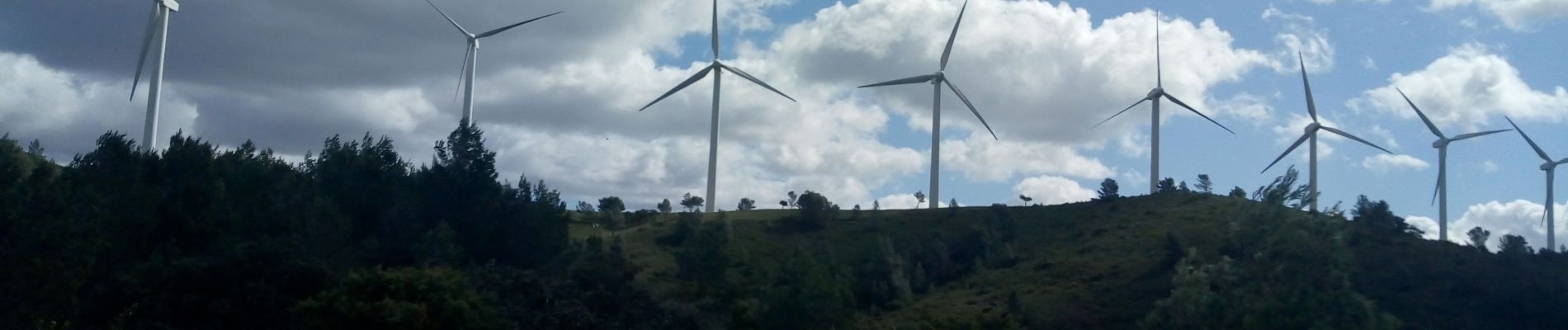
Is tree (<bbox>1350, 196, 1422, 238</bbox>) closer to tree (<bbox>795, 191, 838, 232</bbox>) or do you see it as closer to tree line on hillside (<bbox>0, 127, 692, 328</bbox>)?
tree (<bbox>795, 191, 838, 232</bbox>)

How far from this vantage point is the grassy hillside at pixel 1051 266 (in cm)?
6606

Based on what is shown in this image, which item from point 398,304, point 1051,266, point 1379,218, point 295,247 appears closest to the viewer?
point 398,304

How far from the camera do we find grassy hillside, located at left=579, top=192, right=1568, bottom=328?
6606cm

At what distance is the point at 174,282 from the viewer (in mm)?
41312

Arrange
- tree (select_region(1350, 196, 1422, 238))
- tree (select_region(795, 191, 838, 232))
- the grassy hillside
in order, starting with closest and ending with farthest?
the grassy hillside
tree (select_region(1350, 196, 1422, 238))
tree (select_region(795, 191, 838, 232))

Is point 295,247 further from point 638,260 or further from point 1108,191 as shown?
point 1108,191

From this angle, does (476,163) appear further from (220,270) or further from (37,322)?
(37,322)

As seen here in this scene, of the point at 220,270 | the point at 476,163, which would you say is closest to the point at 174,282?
the point at 220,270

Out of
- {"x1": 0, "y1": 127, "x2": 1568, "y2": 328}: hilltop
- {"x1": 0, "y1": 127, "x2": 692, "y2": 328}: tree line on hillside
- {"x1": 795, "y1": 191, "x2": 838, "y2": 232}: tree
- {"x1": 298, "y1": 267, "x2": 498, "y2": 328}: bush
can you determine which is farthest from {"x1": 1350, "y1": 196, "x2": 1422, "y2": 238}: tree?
{"x1": 298, "y1": 267, "x2": 498, "y2": 328}: bush

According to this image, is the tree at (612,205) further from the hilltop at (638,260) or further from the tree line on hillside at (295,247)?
the tree line on hillside at (295,247)

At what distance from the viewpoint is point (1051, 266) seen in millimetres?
86000

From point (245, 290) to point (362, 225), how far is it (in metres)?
20.9

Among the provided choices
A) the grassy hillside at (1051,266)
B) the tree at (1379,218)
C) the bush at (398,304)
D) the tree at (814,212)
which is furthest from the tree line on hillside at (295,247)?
the tree at (1379,218)

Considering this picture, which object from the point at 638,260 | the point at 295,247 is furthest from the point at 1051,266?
the point at 295,247
